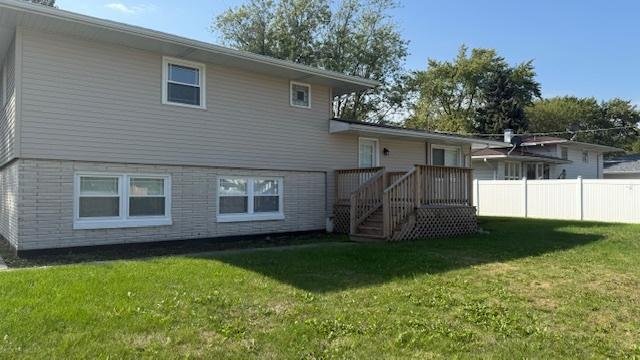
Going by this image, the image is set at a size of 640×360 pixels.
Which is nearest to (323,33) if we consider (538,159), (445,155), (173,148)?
(538,159)

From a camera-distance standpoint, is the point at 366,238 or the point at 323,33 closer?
the point at 366,238

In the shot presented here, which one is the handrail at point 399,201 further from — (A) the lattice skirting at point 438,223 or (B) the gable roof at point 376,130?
(B) the gable roof at point 376,130

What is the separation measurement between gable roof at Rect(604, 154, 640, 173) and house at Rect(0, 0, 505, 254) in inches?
1184

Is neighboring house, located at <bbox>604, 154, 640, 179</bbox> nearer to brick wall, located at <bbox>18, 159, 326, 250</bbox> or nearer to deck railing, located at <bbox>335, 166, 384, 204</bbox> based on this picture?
deck railing, located at <bbox>335, 166, 384, 204</bbox>

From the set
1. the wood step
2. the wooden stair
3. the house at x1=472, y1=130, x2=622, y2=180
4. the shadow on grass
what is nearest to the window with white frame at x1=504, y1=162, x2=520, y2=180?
the house at x1=472, y1=130, x2=622, y2=180

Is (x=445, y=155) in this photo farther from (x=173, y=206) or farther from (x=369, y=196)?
(x=173, y=206)

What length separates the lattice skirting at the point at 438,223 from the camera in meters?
12.8

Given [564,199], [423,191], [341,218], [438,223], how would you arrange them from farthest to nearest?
1. [564,199]
2. [341,218]
3. [438,223]
4. [423,191]

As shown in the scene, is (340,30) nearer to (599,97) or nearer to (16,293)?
(16,293)

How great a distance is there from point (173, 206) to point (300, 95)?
203 inches

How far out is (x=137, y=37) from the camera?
10.5 m

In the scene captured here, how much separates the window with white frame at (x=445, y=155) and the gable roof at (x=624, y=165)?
2500 centimetres

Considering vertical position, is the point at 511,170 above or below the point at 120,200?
above

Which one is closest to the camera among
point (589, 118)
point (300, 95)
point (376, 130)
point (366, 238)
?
point (366, 238)
